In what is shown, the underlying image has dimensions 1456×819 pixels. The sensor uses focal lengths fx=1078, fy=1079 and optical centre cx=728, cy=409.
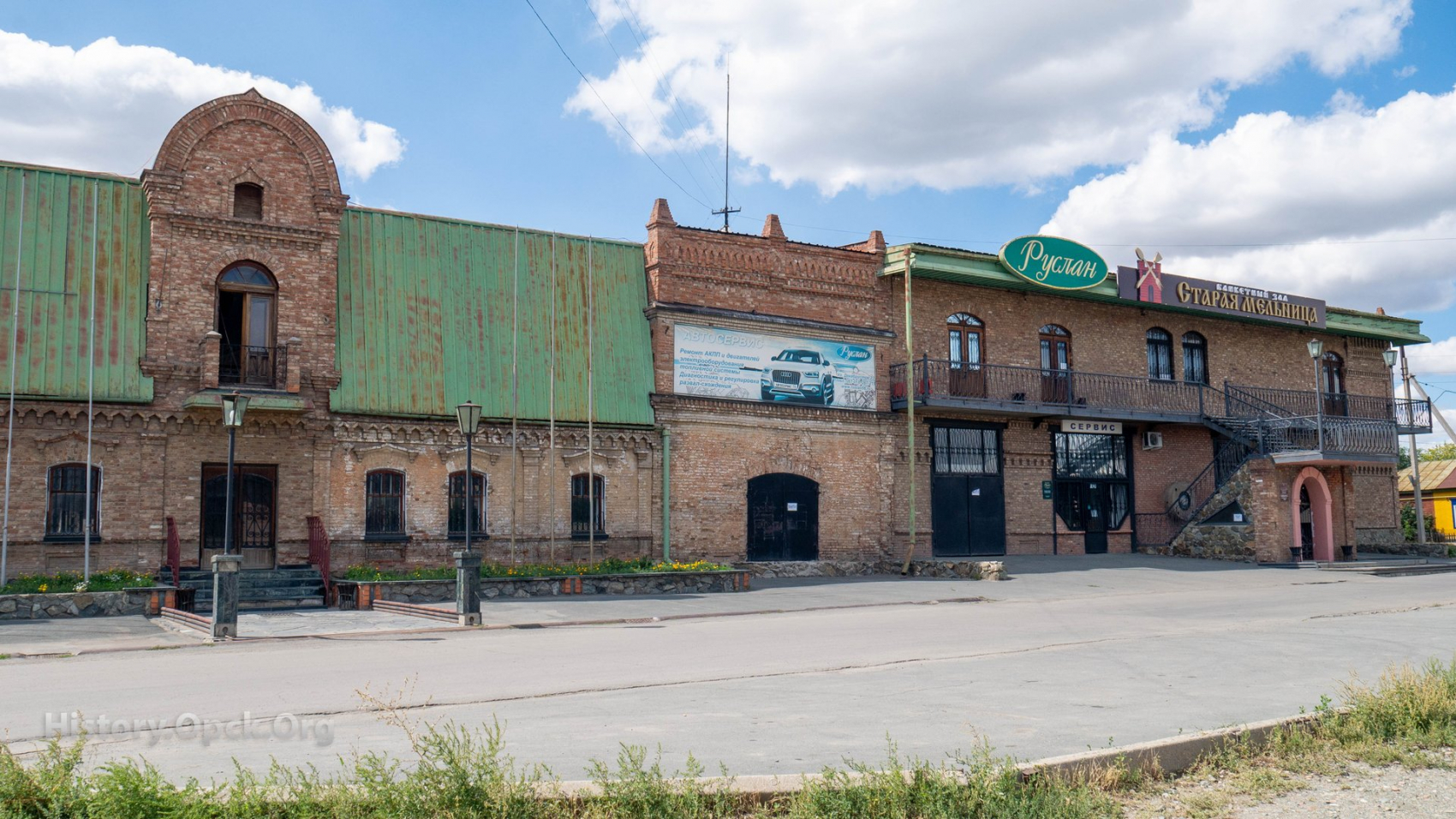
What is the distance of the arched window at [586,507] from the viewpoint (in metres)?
23.9

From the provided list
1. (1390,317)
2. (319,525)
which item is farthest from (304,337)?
(1390,317)

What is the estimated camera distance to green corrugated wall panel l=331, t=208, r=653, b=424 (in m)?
22.5

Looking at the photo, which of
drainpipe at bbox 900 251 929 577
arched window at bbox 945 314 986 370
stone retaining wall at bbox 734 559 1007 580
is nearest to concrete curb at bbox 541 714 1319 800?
stone retaining wall at bbox 734 559 1007 580

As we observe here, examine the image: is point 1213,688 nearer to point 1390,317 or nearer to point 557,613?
point 557,613

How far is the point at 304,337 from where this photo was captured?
2158cm

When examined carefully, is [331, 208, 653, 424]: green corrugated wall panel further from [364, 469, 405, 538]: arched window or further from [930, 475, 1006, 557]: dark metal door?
[930, 475, 1006, 557]: dark metal door

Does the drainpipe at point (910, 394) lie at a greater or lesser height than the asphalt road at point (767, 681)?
greater

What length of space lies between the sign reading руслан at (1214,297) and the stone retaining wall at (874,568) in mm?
10928

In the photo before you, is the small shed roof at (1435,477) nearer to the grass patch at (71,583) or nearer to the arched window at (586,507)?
the arched window at (586,507)

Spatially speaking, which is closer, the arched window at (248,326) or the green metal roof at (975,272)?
the arched window at (248,326)

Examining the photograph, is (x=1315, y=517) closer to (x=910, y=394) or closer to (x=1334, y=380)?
(x=1334, y=380)

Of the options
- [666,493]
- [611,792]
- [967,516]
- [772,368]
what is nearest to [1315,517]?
[967,516]

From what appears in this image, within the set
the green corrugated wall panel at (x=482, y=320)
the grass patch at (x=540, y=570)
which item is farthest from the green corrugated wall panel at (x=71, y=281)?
the grass patch at (x=540, y=570)

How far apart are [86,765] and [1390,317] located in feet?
138
